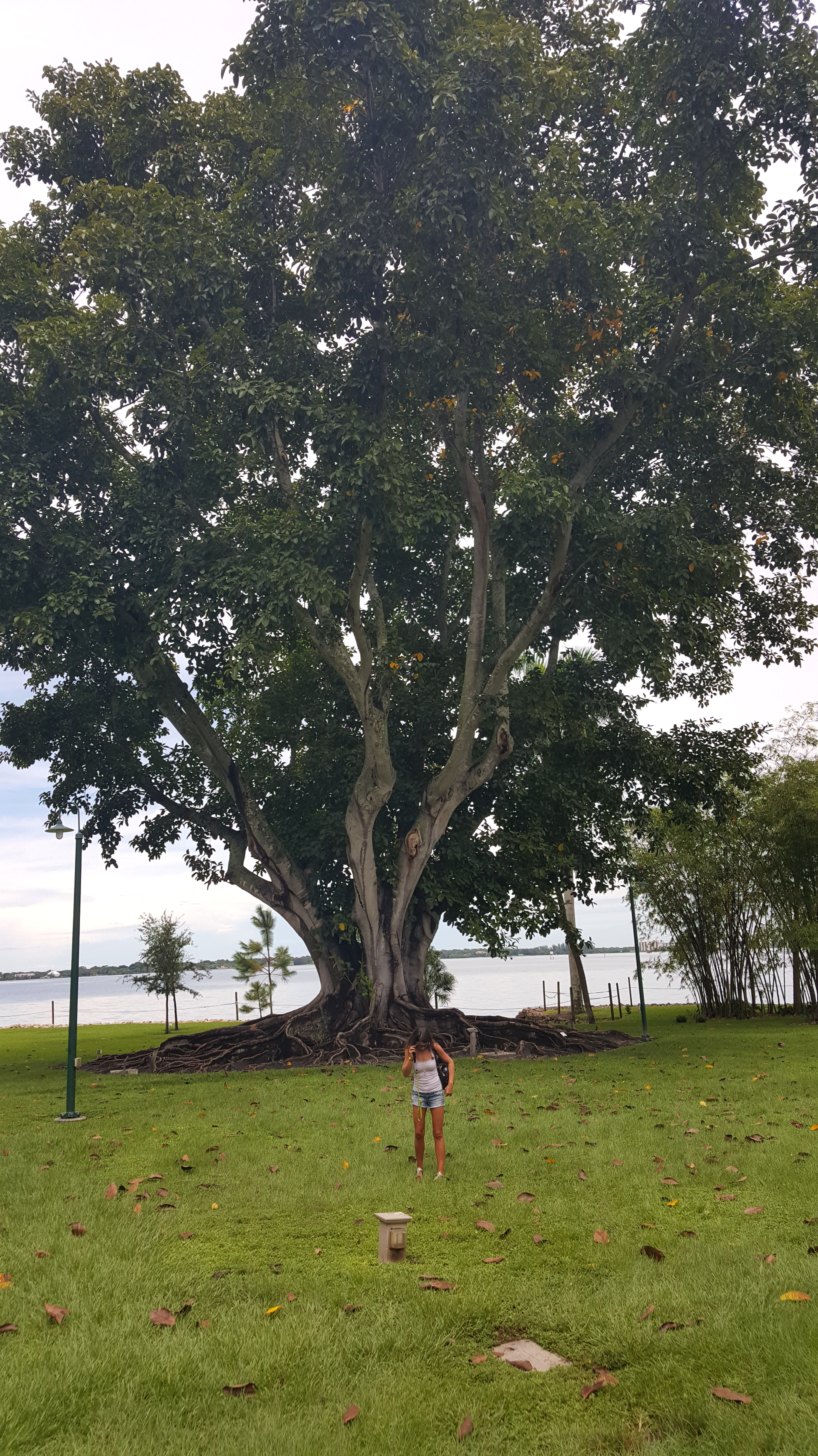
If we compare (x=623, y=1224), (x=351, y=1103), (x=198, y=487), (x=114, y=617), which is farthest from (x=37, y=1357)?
(x=198, y=487)

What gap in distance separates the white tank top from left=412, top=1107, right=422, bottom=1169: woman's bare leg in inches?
8.4

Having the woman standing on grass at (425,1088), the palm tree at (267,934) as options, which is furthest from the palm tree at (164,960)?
the woman standing on grass at (425,1088)

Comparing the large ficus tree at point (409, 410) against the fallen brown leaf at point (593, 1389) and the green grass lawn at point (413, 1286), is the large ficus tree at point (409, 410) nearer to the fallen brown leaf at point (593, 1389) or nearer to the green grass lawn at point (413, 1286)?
the green grass lawn at point (413, 1286)

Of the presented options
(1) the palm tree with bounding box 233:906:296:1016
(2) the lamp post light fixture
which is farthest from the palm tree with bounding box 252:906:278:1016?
(2) the lamp post light fixture

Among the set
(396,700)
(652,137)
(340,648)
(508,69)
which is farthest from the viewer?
(396,700)

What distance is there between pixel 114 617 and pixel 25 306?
287 inches

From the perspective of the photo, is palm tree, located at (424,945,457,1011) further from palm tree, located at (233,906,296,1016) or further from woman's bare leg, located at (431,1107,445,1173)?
woman's bare leg, located at (431,1107,445,1173)

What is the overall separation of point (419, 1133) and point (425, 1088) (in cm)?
45

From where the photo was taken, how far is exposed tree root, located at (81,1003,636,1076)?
905 inches

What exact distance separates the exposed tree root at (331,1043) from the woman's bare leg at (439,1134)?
12381mm

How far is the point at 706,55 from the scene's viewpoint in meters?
17.9

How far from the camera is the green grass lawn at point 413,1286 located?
179 inches

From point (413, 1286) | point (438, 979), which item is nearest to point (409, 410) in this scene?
point (413, 1286)

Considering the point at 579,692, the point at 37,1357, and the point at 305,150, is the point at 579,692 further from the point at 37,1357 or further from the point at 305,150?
the point at 37,1357
